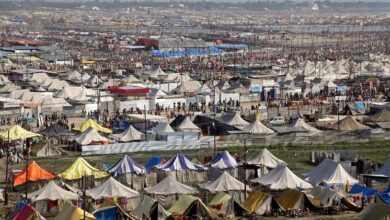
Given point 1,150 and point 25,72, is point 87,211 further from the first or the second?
point 25,72

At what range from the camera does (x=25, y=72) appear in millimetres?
37750

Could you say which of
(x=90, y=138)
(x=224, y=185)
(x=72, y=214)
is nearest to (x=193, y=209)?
(x=224, y=185)

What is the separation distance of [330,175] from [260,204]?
7.24ft

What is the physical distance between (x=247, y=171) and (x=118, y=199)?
358cm

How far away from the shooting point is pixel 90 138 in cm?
2209

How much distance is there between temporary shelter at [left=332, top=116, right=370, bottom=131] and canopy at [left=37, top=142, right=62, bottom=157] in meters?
8.06

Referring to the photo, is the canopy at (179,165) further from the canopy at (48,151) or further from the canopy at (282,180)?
the canopy at (48,151)

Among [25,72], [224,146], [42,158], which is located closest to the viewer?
[42,158]

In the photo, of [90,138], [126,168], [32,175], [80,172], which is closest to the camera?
[32,175]

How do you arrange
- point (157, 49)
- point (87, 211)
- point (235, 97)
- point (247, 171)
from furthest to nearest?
point (157, 49), point (235, 97), point (247, 171), point (87, 211)

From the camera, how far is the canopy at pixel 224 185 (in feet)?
52.5

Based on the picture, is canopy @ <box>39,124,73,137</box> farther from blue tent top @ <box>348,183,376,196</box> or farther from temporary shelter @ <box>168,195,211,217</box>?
blue tent top @ <box>348,183,376,196</box>

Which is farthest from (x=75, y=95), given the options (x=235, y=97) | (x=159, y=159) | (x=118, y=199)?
(x=118, y=199)

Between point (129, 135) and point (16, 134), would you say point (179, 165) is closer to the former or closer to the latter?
point (129, 135)
